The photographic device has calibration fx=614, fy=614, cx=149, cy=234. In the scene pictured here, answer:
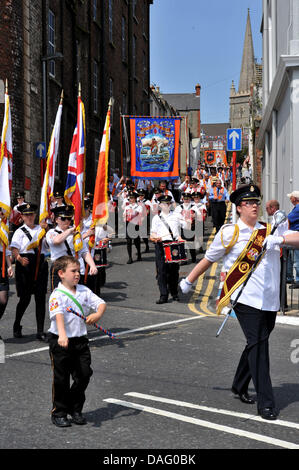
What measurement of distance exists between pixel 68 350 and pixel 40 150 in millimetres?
15929

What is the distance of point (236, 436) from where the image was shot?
4.81m

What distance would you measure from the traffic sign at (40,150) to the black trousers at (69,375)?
51.5 ft

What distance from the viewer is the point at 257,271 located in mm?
5551

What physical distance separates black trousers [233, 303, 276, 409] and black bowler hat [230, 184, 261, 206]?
0.97 metres

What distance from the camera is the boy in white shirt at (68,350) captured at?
5027 mm

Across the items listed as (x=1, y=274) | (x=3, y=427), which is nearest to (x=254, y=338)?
(x=3, y=427)

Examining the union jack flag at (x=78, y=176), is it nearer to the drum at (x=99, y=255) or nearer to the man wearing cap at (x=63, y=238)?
the man wearing cap at (x=63, y=238)

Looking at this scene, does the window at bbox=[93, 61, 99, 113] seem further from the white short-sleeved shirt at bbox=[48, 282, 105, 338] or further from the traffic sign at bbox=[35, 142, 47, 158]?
the white short-sleeved shirt at bbox=[48, 282, 105, 338]

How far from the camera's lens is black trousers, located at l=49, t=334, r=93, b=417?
503cm

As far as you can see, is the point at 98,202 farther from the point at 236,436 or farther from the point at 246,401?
the point at 236,436

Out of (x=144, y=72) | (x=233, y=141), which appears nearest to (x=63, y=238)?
(x=233, y=141)

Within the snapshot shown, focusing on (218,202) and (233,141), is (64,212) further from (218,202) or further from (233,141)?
(218,202)

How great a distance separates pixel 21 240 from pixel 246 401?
14.7 ft

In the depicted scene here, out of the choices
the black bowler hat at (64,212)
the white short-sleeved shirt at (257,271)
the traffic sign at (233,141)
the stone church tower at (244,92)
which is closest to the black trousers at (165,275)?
the black bowler hat at (64,212)
